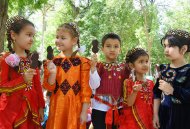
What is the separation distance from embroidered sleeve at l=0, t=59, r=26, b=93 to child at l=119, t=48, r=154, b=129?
1.29 metres

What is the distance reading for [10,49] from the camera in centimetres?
361

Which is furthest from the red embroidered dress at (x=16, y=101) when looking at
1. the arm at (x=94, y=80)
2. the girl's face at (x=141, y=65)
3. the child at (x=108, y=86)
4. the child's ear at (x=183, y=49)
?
the child's ear at (x=183, y=49)

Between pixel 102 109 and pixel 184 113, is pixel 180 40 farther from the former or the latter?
pixel 102 109

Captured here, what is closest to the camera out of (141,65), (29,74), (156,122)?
(29,74)

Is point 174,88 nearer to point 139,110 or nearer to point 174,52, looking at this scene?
point 174,52

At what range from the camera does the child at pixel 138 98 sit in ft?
12.5

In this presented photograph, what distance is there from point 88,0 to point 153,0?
6427 mm

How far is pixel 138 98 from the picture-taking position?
3883 millimetres

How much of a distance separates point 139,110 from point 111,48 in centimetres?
87

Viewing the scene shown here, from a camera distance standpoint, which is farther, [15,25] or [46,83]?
[15,25]

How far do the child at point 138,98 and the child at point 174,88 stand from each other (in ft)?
0.63

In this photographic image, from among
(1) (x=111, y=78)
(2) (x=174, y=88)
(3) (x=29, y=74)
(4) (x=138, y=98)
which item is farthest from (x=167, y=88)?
(3) (x=29, y=74)

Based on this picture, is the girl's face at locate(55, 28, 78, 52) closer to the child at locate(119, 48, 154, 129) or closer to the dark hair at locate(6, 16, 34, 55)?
the dark hair at locate(6, 16, 34, 55)

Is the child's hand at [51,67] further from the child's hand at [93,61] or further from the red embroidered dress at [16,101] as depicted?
the child's hand at [93,61]
